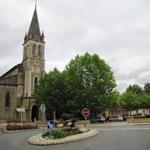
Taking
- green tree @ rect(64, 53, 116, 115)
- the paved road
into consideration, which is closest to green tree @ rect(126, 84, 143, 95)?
green tree @ rect(64, 53, 116, 115)

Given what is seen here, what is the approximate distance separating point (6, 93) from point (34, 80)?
6.87 metres

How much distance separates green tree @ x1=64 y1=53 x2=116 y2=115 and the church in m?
14.9

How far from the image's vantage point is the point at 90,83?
5566cm

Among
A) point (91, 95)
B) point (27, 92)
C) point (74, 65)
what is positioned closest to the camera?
point (91, 95)

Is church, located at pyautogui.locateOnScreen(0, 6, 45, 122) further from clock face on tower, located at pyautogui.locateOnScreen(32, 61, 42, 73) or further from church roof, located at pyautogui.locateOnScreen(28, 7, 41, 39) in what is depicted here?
church roof, located at pyautogui.locateOnScreen(28, 7, 41, 39)

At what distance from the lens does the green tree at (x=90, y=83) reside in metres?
53.8

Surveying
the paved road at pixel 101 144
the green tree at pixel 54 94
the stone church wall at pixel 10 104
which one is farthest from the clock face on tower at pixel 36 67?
the paved road at pixel 101 144

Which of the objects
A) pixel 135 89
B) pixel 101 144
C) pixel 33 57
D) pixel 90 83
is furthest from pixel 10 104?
pixel 135 89

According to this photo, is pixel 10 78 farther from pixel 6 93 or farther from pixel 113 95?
pixel 113 95

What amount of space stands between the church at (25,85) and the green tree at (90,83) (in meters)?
14.9

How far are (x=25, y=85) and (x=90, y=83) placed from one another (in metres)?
19.9

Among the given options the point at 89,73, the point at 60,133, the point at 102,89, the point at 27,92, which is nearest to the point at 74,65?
the point at 89,73

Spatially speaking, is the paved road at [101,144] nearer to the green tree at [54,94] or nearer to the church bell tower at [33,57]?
the green tree at [54,94]

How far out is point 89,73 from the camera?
55.9m
